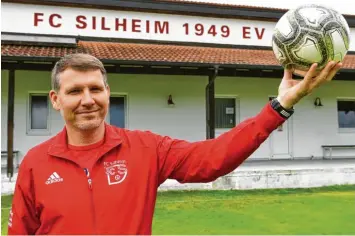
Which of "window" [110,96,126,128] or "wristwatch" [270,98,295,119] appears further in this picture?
"window" [110,96,126,128]

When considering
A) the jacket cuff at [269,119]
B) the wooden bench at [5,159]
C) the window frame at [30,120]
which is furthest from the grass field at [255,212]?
the jacket cuff at [269,119]

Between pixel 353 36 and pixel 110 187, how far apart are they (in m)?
16.2

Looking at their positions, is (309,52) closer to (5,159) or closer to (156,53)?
(156,53)

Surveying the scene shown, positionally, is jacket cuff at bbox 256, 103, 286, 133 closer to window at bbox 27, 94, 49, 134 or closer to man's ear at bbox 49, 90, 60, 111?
man's ear at bbox 49, 90, 60, 111

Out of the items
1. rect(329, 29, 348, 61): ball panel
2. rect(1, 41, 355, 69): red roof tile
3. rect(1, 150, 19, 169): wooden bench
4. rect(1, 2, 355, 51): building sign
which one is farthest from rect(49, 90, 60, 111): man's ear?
rect(1, 2, 355, 51): building sign

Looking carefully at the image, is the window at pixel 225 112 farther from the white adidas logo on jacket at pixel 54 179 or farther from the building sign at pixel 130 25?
the white adidas logo on jacket at pixel 54 179

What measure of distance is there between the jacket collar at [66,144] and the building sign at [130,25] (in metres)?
11.5

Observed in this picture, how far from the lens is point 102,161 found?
1908 mm

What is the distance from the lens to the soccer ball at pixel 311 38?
85.1 inches

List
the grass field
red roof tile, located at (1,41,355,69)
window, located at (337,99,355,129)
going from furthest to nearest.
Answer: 1. window, located at (337,99,355,129)
2. red roof tile, located at (1,41,355,69)
3. the grass field

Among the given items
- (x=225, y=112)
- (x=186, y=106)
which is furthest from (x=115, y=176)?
(x=225, y=112)

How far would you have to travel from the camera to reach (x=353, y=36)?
15758mm

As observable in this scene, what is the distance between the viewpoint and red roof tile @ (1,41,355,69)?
34.2 ft

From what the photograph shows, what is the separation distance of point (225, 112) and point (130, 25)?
4.43 metres
